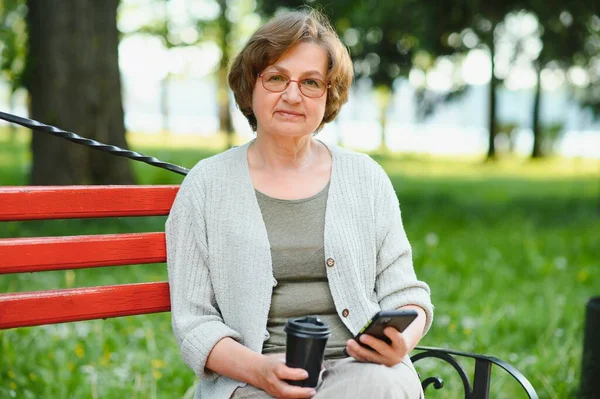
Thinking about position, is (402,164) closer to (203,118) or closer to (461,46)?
(461,46)

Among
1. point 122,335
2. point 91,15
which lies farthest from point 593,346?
point 91,15

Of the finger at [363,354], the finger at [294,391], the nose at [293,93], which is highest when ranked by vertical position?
the nose at [293,93]

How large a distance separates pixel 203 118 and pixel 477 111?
17.1 meters

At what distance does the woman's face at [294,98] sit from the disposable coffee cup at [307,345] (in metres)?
0.69

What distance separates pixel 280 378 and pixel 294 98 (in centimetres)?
81

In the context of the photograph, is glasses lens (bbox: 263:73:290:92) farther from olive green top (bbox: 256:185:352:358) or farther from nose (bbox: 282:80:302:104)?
olive green top (bbox: 256:185:352:358)

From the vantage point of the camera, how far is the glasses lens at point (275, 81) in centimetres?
243

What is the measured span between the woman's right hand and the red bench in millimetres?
532

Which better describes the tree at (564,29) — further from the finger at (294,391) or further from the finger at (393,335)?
the finger at (294,391)

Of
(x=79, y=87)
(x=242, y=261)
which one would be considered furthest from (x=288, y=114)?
(x=79, y=87)

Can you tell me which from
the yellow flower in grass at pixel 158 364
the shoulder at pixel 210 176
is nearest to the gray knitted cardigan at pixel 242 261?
the shoulder at pixel 210 176

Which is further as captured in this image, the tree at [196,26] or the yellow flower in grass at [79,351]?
the tree at [196,26]

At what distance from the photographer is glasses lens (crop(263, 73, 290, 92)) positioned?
2.43 m

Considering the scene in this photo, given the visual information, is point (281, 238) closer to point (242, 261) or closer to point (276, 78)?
point (242, 261)
